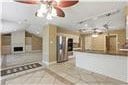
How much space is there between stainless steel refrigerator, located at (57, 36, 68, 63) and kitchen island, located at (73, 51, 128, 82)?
204 centimetres

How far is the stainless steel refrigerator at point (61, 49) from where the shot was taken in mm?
7449

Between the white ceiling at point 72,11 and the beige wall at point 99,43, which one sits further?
the beige wall at point 99,43

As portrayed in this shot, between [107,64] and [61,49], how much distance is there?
3.62m

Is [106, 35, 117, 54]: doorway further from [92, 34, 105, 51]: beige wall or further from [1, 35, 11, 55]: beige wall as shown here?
[1, 35, 11, 55]: beige wall

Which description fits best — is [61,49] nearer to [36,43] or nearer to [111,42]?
[111,42]

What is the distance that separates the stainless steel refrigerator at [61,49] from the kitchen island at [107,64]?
2044mm

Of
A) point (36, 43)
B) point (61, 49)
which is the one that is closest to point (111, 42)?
point (61, 49)

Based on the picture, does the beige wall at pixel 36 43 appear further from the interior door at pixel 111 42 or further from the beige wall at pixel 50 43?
the interior door at pixel 111 42

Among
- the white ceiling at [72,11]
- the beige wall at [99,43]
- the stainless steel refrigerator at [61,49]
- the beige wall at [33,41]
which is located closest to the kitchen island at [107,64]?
the white ceiling at [72,11]

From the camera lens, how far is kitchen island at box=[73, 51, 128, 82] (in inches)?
155

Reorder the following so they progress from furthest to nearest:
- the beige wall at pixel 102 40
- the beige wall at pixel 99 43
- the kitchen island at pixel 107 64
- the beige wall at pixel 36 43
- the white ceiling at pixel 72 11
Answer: the beige wall at pixel 36 43 < the beige wall at pixel 99 43 < the beige wall at pixel 102 40 < the kitchen island at pixel 107 64 < the white ceiling at pixel 72 11

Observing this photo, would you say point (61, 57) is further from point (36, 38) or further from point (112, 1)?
point (36, 38)

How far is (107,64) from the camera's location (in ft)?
14.6

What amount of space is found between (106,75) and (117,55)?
934 mm
